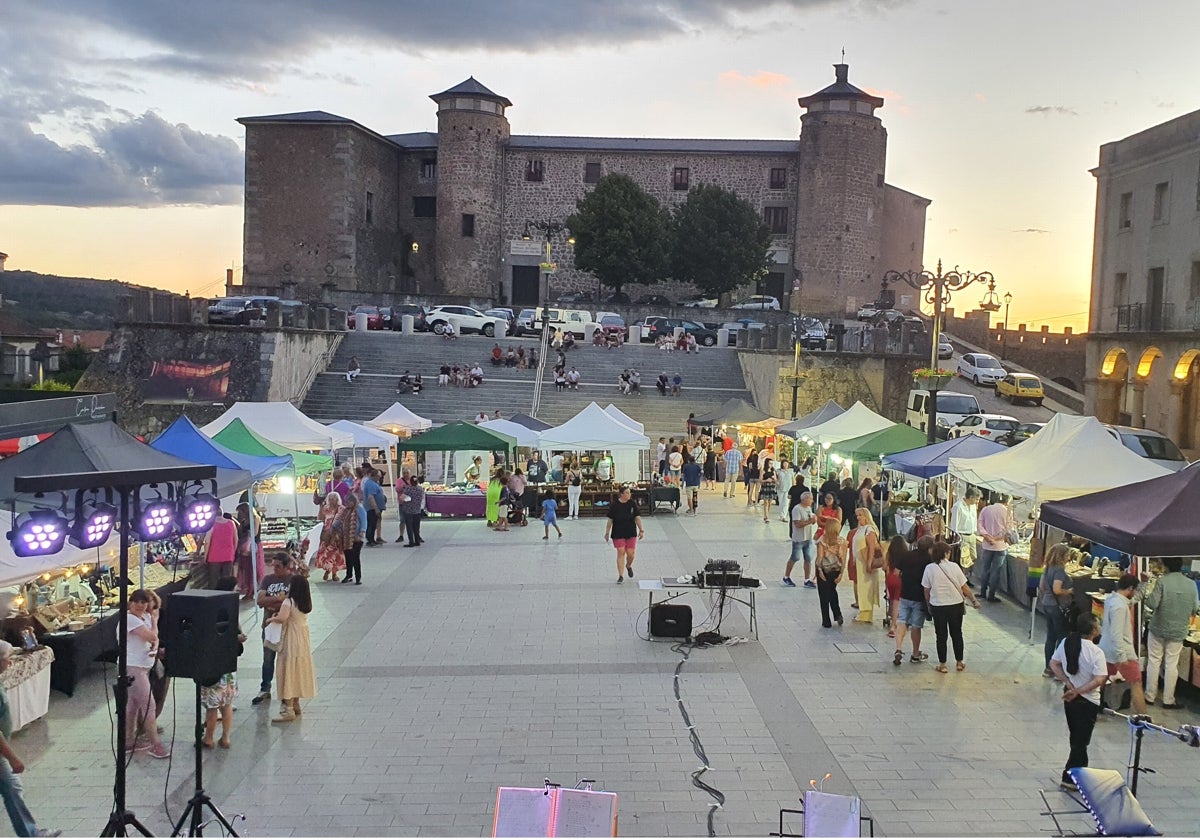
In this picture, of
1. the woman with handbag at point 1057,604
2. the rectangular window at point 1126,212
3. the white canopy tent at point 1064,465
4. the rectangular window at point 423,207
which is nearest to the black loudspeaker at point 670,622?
the woman with handbag at point 1057,604

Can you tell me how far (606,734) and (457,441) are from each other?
1184 centimetres

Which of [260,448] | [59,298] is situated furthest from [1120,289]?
[59,298]

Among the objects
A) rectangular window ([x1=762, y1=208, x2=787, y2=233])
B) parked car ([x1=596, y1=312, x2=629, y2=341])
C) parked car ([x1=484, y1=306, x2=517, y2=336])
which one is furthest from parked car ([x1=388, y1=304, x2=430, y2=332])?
rectangular window ([x1=762, y1=208, x2=787, y2=233])

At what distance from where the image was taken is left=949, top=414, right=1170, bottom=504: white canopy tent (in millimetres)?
11648

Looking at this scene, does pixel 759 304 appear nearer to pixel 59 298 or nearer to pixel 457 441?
pixel 457 441

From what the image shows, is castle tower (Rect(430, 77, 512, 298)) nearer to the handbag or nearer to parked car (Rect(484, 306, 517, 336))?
parked car (Rect(484, 306, 517, 336))

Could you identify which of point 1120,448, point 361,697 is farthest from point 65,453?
point 1120,448

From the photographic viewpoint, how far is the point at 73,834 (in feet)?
20.3

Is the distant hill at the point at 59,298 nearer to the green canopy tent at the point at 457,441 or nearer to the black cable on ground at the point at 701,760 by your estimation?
the green canopy tent at the point at 457,441

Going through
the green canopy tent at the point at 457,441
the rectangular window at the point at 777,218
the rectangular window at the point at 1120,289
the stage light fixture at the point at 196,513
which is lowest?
the green canopy tent at the point at 457,441

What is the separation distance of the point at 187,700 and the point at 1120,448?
10.8 metres

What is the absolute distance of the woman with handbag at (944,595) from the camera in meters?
A: 9.32

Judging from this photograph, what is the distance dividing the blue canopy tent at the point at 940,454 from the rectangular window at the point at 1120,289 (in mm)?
20824

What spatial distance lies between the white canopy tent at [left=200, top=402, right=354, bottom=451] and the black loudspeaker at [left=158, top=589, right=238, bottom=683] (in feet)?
35.2
